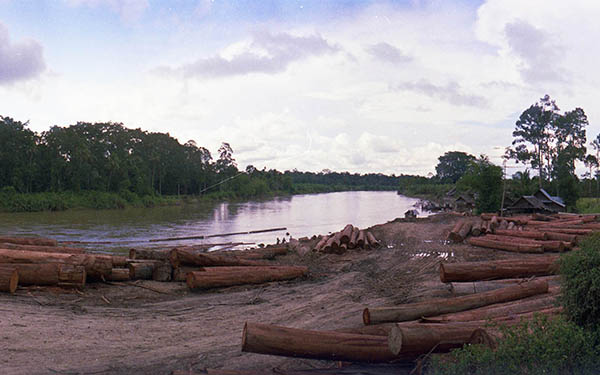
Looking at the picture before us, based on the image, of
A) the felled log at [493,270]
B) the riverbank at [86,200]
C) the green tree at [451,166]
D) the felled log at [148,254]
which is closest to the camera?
the felled log at [493,270]

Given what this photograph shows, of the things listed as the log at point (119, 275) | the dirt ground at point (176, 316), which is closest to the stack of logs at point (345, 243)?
the dirt ground at point (176, 316)

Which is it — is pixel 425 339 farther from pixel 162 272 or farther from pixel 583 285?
pixel 162 272

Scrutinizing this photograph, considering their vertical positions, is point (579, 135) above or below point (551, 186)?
above

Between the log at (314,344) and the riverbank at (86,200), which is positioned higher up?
the riverbank at (86,200)

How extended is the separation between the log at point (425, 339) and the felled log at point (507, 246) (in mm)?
8926

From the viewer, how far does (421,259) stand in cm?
1209

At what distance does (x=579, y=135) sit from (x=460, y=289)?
5049cm

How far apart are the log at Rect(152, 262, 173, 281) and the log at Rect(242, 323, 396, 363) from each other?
19.8 ft

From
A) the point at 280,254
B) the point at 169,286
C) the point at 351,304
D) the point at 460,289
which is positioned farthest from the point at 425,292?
the point at 280,254

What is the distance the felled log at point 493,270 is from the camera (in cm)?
746

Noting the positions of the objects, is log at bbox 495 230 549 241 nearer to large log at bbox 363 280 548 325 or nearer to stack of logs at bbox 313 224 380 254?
stack of logs at bbox 313 224 380 254

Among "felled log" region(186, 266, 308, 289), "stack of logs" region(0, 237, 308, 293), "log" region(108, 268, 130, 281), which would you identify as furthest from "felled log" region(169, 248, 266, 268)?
"log" region(108, 268, 130, 281)

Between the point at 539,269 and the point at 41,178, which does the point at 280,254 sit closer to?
the point at 539,269

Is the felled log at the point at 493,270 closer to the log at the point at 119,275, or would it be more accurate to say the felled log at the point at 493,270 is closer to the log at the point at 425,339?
the log at the point at 425,339
